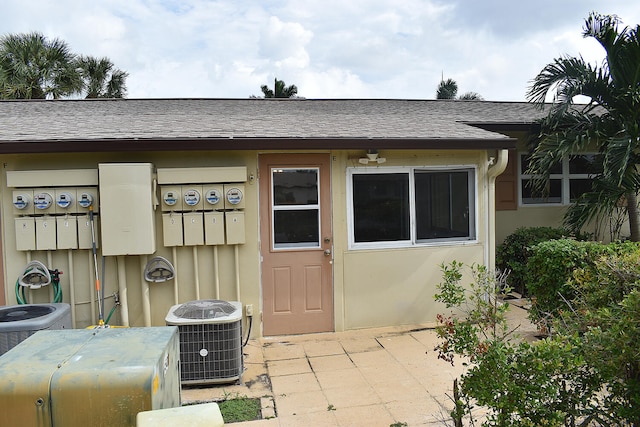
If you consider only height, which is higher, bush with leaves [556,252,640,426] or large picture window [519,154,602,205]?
large picture window [519,154,602,205]

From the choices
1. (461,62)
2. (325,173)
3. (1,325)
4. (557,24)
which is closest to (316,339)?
(325,173)

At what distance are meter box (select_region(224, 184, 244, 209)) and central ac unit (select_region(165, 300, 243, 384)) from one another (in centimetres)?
149

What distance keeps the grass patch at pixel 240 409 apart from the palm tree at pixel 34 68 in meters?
14.9

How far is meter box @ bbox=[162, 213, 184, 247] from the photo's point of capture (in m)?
5.38

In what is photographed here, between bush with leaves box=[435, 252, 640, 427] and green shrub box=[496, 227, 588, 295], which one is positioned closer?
bush with leaves box=[435, 252, 640, 427]

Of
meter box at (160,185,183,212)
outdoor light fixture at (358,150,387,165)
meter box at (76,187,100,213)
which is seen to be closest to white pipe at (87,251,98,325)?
meter box at (76,187,100,213)

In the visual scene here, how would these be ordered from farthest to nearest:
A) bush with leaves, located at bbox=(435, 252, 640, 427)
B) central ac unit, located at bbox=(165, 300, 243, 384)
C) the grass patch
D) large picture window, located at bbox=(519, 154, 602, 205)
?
large picture window, located at bbox=(519, 154, 602, 205) < central ac unit, located at bbox=(165, 300, 243, 384) < the grass patch < bush with leaves, located at bbox=(435, 252, 640, 427)

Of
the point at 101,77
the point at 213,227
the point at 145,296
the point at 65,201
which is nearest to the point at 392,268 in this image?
the point at 213,227

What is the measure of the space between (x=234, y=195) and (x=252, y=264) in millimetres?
885

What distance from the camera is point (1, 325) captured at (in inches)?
157

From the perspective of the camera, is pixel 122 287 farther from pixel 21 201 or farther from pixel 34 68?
pixel 34 68

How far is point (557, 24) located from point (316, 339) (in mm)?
7702

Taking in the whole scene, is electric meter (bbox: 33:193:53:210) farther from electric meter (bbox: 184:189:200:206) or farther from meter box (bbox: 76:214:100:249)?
electric meter (bbox: 184:189:200:206)

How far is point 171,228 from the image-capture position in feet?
17.7
